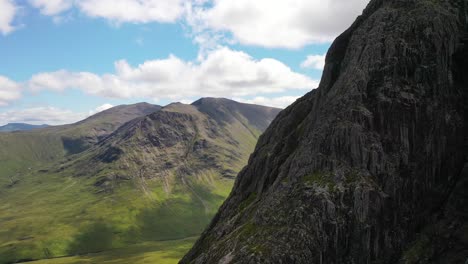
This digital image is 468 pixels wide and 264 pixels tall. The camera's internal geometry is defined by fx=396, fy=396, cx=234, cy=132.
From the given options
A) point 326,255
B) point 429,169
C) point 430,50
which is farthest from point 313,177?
point 430,50

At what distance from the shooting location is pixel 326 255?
68375 millimetres

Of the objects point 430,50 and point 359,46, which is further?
point 359,46

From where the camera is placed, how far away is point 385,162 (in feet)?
235

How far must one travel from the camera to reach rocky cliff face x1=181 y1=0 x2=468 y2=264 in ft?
221

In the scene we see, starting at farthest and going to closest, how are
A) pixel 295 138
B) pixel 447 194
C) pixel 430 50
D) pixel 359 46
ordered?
1. pixel 295 138
2. pixel 359 46
3. pixel 430 50
4. pixel 447 194

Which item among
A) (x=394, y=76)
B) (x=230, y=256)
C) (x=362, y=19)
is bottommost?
(x=230, y=256)

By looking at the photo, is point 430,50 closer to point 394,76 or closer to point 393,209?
point 394,76

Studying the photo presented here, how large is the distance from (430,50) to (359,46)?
14278mm

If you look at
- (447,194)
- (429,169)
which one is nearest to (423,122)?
(429,169)

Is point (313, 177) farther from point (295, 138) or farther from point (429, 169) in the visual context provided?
point (295, 138)

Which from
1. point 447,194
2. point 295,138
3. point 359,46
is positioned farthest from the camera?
point 295,138

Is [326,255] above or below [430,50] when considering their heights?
below

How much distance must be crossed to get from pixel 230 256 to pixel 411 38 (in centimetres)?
5540

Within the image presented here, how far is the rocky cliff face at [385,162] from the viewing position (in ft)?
221
